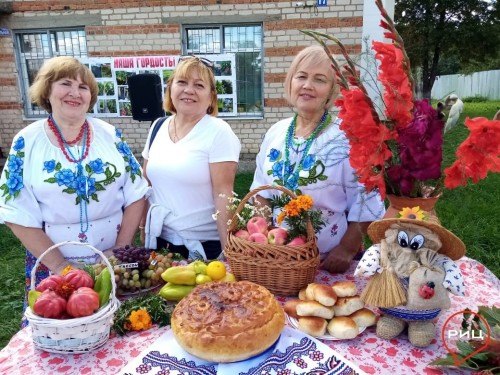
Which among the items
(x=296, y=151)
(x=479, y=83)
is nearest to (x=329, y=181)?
(x=296, y=151)

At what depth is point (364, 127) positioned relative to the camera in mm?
1276

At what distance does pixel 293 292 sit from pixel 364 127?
701 mm

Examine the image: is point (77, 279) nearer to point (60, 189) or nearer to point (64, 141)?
point (60, 189)

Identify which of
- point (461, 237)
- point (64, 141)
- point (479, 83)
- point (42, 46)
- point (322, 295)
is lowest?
point (461, 237)

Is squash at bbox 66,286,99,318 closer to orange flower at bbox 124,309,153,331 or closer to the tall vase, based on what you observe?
orange flower at bbox 124,309,153,331

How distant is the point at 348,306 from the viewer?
55.6 inches

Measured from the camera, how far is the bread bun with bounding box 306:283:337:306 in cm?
140

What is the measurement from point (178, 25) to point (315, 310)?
6.91 meters

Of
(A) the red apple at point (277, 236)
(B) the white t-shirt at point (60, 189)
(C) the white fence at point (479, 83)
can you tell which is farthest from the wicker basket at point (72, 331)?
(C) the white fence at point (479, 83)

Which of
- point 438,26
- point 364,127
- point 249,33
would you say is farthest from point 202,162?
point 438,26

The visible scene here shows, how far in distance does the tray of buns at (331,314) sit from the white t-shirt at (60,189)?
1.09 m

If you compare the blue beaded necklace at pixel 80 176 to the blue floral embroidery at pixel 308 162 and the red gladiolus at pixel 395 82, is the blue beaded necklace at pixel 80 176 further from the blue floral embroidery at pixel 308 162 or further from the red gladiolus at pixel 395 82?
the red gladiolus at pixel 395 82

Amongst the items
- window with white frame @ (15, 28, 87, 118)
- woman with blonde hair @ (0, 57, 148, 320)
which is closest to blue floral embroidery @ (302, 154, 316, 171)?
woman with blonde hair @ (0, 57, 148, 320)

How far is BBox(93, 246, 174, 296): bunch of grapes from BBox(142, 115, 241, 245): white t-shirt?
0.50 m
